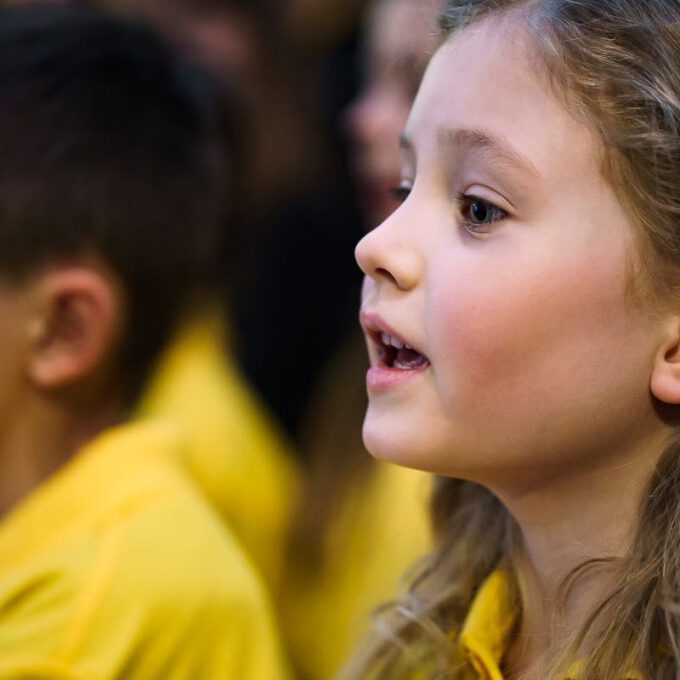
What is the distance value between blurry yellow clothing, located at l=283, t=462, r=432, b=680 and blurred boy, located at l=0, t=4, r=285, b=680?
0.35m

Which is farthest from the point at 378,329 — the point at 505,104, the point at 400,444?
the point at 505,104

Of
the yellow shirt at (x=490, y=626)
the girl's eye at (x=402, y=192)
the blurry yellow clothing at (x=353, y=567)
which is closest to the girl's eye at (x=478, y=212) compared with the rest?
the girl's eye at (x=402, y=192)

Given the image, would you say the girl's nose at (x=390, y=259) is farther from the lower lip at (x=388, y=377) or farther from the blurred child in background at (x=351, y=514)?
the blurred child in background at (x=351, y=514)

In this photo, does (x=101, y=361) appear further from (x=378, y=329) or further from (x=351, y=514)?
(x=378, y=329)

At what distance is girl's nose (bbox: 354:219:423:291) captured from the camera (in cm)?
110

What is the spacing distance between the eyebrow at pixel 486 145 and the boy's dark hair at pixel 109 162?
0.83 m

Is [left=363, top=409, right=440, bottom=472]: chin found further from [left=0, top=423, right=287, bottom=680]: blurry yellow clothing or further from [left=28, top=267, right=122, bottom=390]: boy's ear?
[left=28, top=267, right=122, bottom=390]: boy's ear

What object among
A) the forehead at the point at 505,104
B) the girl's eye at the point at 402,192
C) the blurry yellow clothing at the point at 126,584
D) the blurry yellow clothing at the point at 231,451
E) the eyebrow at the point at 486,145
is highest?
the forehead at the point at 505,104

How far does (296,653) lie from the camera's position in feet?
6.97

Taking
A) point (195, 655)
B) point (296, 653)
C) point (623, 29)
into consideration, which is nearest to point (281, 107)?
point (296, 653)

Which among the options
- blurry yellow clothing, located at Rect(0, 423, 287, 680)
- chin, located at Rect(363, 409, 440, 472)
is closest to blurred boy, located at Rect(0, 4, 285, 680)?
blurry yellow clothing, located at Rect(0, 423, 287, 680)

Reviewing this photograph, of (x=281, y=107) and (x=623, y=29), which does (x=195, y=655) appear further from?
(x=281, y=107)

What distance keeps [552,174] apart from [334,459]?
117 centimetres

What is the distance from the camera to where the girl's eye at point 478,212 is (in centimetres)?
108
